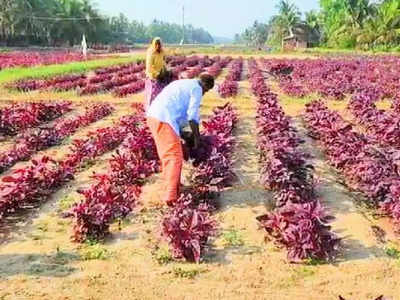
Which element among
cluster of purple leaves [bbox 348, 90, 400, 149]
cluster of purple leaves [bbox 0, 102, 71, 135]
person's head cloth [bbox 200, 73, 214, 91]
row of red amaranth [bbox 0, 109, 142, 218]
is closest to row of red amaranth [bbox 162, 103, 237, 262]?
person's head cloth [bbox 200, 73, 214, 91]

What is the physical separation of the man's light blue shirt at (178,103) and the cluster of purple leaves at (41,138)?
291cm

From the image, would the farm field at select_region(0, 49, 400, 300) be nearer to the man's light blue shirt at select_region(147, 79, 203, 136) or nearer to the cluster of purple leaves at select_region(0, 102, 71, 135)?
the cluster of purple leaves at select_region(0, 102, 71, 135)

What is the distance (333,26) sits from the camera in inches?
2635

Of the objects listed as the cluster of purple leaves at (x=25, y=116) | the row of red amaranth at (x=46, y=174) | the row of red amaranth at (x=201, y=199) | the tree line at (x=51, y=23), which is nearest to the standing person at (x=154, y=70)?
the row of red amaranth at (x=46, y=174)

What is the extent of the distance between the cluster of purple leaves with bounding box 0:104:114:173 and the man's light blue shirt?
2915mm

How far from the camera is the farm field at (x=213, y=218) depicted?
4797 millimetres

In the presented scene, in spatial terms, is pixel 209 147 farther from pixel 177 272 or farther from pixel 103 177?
pixel 177 272

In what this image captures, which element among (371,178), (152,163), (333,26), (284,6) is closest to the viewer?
(371,178)

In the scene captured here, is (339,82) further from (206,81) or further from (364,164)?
(206,81)

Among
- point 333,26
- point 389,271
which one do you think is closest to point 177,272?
point 389,271

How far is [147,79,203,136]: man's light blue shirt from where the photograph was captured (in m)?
6.39

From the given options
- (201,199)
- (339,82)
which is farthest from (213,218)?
(339,82)

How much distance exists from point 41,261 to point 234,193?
256cm

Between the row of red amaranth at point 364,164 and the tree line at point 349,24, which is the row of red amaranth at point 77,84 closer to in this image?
the row of red amaranth at point 364,164
